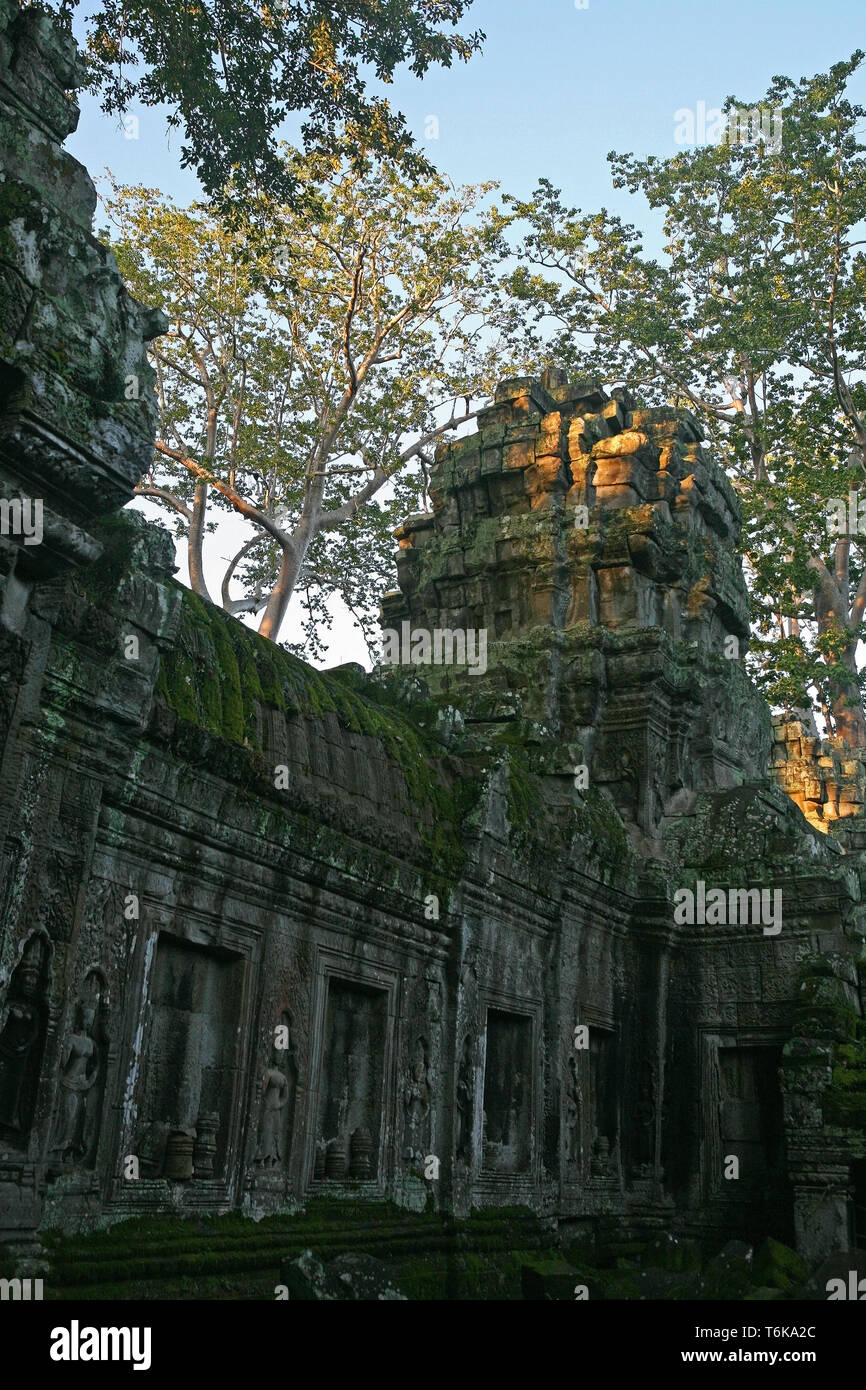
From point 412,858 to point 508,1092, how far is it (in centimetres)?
274

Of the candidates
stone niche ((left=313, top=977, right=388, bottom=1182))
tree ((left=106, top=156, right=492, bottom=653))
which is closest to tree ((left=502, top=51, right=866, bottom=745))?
tree ((left=106, top=156, right=492, bottom=653))

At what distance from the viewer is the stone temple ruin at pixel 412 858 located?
666cm

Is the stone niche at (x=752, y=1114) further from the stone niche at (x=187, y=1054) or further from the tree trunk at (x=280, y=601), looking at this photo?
the tree trunk at (x=280, y=601)

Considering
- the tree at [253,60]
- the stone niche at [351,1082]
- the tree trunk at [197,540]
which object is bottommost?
the stone niche at [351,1082]

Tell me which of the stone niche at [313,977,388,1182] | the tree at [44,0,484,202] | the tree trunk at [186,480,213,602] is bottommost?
the stone niche at [313,977,388,1182]

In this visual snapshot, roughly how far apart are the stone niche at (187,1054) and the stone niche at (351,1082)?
113 cm

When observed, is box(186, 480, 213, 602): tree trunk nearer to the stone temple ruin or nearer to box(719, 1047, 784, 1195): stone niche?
the stone temple ruin

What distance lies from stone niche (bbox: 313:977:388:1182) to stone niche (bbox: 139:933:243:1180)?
3.71ft

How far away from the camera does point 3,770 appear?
6.29 metres

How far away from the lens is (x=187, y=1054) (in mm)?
8062

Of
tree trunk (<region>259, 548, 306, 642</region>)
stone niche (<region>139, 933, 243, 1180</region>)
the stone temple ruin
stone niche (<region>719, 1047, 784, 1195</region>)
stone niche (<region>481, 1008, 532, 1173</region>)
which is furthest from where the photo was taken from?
tree trunk (<region>259, 548, 306, 642</region>)

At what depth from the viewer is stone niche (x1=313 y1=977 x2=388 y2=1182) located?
365 inches

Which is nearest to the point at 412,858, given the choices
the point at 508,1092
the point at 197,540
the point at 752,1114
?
the point at 508,1092

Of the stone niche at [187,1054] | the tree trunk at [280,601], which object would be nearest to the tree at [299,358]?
the tree trunk at [280,601]
